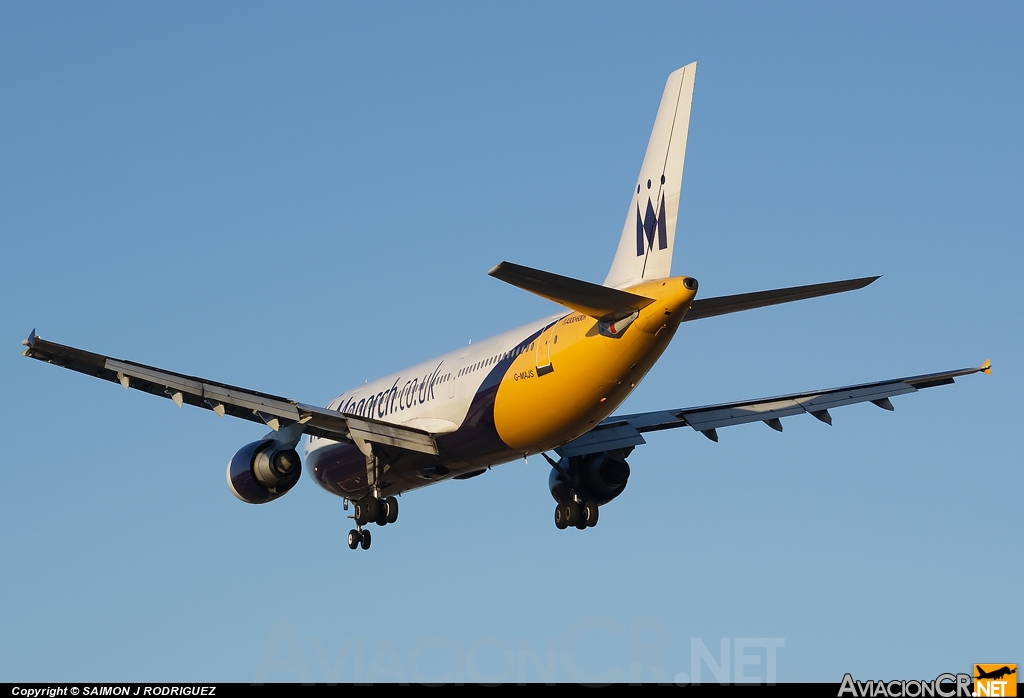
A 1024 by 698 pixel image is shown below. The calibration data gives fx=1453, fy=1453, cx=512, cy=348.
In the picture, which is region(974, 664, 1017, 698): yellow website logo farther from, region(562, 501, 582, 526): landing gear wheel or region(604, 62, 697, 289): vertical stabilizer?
region(562, 501, 582, 526): landing gear wheel

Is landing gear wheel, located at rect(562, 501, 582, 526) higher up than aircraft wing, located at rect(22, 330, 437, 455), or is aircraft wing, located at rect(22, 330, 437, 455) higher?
aircraft wing, located at rect(22, 330, 437, 455)

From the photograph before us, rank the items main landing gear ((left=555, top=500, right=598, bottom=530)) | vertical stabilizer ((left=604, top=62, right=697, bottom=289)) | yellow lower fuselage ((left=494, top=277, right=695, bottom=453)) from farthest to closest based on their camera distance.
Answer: main landing gear ((left=555, top=500, right=598, bottom=530))
vertical stabilizer ((left=604, top=62, right=697, bottom=289))
yellow lower fuselage ((left=494, top=277, right=695, bottom=453))

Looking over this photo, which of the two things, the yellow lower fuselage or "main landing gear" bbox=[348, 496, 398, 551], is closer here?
the yellow lower fuselage

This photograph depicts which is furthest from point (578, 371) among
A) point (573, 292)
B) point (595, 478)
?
point (595, 478)

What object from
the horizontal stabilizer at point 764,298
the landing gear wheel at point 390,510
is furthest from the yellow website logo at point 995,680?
the landing gear wheel at point 390,510

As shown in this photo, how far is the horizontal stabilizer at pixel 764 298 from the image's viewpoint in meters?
31.1

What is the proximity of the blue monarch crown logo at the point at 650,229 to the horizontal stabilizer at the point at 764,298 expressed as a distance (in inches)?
74.8

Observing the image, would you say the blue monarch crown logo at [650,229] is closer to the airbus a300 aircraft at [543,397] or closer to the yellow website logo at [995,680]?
the airbus a300 aircraft at [543,397]

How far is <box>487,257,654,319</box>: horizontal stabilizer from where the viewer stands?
30.3m

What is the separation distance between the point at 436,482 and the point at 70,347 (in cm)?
1145

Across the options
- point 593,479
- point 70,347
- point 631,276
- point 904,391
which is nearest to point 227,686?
point 70,347

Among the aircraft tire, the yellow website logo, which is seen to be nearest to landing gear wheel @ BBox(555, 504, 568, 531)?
the aircraft tire

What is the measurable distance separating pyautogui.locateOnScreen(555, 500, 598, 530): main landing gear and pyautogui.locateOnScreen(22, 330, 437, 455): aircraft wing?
507 centimetres

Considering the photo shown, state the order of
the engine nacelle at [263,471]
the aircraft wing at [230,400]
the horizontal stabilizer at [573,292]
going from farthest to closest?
1. the engine nacelle at [263,471]
2. the aircraft wing at [230,400]
3. the horizontal stabilizer at [573,292]
